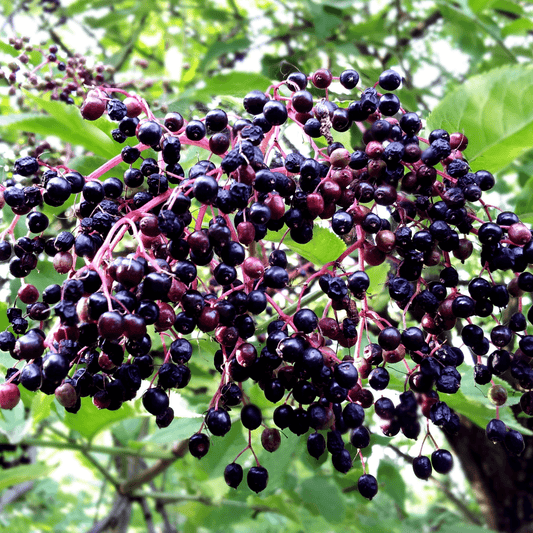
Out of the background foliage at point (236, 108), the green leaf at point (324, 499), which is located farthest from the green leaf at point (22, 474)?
the green leaf at point (324, 499)

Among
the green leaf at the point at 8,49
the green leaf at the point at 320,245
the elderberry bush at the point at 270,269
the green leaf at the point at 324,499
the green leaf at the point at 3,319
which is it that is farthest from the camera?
the green leaf at the point at 324,499

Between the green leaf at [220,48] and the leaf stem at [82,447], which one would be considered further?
the green leaf at [220,48]

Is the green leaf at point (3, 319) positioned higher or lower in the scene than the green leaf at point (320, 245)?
lower

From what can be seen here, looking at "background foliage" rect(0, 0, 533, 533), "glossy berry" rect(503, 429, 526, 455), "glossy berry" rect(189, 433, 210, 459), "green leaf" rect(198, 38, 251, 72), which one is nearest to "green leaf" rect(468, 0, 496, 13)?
"background foliage" rect(0, 0, 533, 533)

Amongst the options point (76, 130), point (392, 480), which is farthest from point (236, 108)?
point (392, 480)

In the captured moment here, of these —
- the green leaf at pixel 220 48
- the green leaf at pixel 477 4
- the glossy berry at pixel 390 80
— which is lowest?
the glossy berry at pixel 390 80

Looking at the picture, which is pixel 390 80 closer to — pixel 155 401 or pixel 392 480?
pixel 155 401

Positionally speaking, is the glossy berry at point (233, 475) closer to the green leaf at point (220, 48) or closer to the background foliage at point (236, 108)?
the background foliage at point (236, 108)

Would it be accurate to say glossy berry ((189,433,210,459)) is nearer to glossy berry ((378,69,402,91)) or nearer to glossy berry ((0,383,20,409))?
glossy berry ((0,383,20,409))
